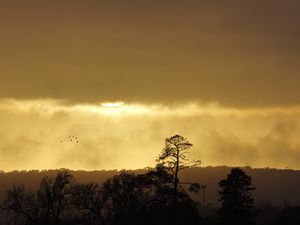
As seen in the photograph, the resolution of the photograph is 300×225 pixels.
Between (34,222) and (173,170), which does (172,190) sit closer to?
(173,170)

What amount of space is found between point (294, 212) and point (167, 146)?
121 ft

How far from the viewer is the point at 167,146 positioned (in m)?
69.4

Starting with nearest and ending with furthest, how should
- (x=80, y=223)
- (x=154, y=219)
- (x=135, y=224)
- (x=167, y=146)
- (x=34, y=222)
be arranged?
(x=167, y=146) < (x=154, y=219) < (x=135, y=224) < (x=34, y=222) < (x=80, y=223)

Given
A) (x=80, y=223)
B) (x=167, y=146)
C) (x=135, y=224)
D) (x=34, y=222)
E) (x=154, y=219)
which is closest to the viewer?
(x=167, y=146)

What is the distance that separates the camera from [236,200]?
75.5m

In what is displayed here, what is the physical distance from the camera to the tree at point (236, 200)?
74500mm

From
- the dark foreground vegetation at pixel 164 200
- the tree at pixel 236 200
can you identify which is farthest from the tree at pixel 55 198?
the tree at pixel 236 200

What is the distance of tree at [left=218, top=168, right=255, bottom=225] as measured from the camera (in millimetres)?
74500

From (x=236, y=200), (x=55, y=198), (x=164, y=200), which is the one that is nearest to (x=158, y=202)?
(x=164, y=200)

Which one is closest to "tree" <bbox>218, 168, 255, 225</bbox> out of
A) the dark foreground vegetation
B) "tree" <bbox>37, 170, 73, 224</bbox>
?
the dark foreground vegetation

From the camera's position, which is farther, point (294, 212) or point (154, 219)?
point (294, 212)

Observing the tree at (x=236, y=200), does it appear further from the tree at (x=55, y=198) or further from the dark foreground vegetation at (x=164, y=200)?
the tree at (x=55, y=198)

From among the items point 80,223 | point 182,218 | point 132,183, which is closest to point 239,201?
point 182,218

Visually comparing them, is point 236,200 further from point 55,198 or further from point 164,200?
point 55,198
